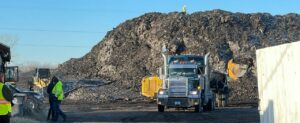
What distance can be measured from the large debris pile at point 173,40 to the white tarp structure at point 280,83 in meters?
41.4

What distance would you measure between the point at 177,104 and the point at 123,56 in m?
30.9

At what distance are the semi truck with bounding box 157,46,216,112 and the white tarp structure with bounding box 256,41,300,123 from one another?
61.2 feet

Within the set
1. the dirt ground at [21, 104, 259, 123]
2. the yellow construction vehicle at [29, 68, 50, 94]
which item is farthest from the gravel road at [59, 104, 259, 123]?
the yellow construction vehicle at [29, 68, 50, 94]

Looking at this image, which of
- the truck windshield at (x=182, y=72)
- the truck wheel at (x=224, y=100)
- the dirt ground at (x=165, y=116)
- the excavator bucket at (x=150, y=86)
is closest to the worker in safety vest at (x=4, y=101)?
A: the dirt ground at (x=165, y=116)

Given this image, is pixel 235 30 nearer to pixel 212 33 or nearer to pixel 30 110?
pixel 212 33

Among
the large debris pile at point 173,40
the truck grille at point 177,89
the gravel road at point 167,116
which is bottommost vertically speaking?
the gravel road at point 167,116

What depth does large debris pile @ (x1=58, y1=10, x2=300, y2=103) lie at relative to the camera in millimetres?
56938

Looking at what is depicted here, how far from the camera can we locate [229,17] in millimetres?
61500

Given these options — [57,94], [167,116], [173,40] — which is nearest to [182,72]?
[167,116]

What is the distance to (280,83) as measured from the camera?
10234 mm

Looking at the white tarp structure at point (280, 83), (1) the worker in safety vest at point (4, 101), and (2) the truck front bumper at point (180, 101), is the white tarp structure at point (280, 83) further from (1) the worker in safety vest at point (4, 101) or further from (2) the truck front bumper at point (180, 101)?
(2) the truck front bumper at point (180, 101)

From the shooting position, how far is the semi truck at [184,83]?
30.3m

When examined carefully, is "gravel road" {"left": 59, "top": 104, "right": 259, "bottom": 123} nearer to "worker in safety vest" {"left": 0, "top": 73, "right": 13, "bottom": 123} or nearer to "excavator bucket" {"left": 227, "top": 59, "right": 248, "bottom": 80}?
"excavator bucket" {"left": 227, "top": 59, "right": 248, "bottom": 80}

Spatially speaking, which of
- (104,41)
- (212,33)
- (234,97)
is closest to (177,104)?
(234,97)
